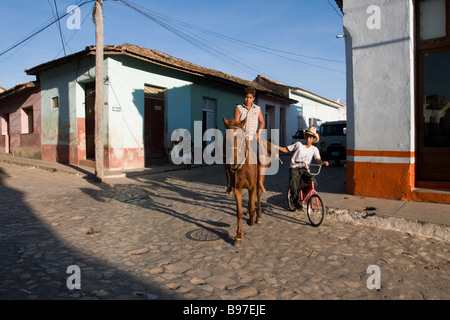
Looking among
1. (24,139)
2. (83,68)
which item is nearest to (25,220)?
(83,68)

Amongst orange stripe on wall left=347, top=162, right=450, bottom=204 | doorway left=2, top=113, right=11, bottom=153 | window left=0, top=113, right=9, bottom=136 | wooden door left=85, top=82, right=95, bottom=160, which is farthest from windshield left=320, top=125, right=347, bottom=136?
window left=0, top=113, right=9, bottom=136

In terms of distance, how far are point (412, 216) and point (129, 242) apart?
4.54 metres

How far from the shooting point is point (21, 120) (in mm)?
17844

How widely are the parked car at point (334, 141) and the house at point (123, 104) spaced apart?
6.20m

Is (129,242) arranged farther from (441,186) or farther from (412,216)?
(441,186)

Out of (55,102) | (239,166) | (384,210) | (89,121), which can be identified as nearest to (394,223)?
(384,210)

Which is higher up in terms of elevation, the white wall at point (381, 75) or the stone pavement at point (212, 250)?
the white wall at point (381, 75)

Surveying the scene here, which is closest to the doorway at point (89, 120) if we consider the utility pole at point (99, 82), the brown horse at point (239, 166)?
the utility pole at point (99, 82)

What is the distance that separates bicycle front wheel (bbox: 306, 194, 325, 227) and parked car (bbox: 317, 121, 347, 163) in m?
9.39

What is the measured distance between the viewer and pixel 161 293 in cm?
289

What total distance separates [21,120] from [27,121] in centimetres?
32

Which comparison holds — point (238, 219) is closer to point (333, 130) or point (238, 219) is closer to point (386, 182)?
point (386, 182)

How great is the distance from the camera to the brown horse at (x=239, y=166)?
4148 mm

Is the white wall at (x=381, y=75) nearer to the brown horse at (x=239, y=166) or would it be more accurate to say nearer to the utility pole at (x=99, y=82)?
the brown horse at (x=239, y=166)
